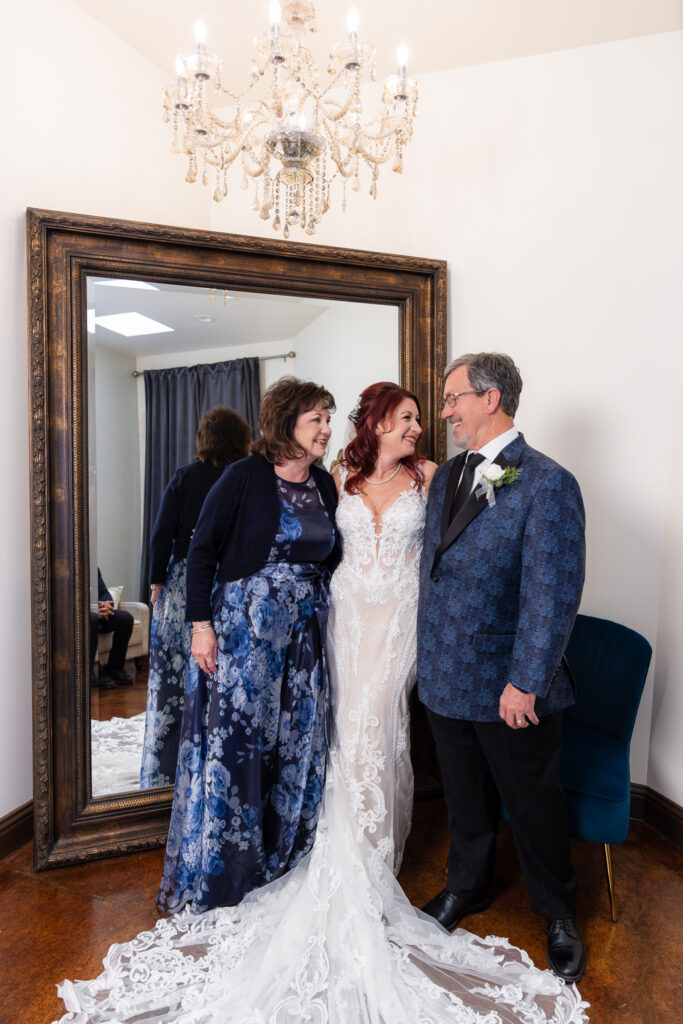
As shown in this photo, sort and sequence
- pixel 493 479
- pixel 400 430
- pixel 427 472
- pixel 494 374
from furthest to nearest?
1. pixel 427 472
2. pixel 400 430
3. pixel 494 374
4. pixel 493 479

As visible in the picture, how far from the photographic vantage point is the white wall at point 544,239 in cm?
240

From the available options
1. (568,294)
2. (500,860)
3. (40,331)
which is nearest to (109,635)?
(40,331)

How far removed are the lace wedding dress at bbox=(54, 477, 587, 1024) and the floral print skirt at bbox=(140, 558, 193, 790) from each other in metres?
0.59

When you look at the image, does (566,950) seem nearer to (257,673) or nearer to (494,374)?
(257,673)

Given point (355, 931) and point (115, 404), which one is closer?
point (355, 931)

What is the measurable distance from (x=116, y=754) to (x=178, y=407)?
1279 millimetres

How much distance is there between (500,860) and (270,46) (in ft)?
8.94

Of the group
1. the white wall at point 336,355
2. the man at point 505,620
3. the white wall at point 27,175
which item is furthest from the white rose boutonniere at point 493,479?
the white wall at point 27,175

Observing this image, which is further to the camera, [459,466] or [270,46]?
[459,466]

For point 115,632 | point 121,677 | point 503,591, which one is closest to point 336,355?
point 503,591

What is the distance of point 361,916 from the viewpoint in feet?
6.16

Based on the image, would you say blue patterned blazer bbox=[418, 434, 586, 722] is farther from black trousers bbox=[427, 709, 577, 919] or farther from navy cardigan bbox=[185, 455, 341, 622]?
navy cardigan bbox=[185, 455, 341, 622]

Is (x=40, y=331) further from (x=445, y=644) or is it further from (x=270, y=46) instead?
(x=445, y=644)

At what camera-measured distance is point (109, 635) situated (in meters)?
2.40
